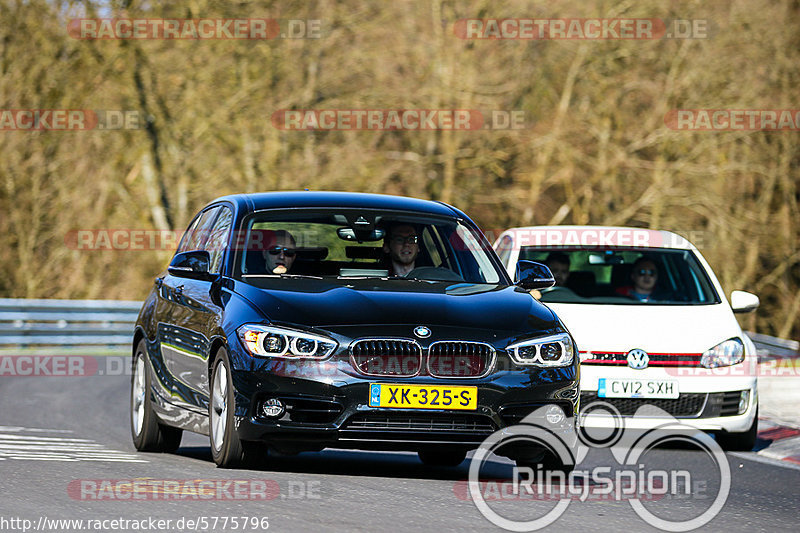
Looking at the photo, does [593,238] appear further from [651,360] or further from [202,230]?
[202,230]

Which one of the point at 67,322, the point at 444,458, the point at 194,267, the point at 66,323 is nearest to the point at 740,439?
the point at 444,458

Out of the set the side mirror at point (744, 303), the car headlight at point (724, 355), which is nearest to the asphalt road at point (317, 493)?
the car headlight at point (724, 355)

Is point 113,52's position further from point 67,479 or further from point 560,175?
point 67,479

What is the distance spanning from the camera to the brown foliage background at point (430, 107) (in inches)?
1281

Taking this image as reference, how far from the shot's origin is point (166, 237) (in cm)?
3384

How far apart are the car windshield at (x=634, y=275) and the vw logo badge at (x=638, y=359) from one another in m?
1.27

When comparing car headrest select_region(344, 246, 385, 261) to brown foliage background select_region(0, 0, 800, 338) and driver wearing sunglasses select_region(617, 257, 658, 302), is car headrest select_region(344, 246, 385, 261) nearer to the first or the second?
driver wearing sunglasses select_region(617, 257, 658, 302)

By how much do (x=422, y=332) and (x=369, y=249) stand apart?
168cm

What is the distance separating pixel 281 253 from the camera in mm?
9266

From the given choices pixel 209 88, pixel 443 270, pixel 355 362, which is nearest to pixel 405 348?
pixel 355 362

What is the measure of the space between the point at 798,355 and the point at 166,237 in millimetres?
15056

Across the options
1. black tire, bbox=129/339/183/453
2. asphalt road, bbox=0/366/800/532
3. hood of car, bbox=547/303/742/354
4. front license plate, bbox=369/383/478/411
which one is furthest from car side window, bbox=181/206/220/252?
hood of car, bbox=547/303/742/354

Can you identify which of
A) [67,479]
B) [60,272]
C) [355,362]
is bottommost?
[60,272]

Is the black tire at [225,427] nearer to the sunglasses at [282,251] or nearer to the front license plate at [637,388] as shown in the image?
the sunglasses at [282,251]
